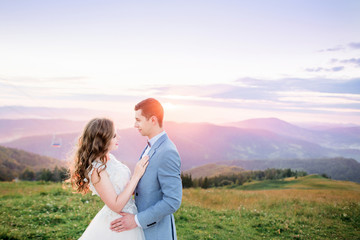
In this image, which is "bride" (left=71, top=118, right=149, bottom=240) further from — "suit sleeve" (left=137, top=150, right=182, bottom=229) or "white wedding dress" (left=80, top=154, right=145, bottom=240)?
"suit sleeve" (left=137, top=150, right=182, bottom=229)

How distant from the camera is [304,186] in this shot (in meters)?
39.2

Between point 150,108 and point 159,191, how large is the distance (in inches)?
41.1

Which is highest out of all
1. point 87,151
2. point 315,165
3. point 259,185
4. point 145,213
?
point 87,151

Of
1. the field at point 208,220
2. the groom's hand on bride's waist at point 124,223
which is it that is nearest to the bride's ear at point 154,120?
the groom's hand on bride's waist at point 124,223

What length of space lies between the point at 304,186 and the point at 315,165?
4342 inches

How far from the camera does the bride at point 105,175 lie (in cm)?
338

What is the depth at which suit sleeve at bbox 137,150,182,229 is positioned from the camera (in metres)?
3.21

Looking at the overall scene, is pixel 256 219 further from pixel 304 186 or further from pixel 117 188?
pixel 304 186

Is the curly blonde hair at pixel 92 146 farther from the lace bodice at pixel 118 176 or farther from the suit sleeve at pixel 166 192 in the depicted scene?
the suit sleeve at pixel 166 192

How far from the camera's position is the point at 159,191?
338cm

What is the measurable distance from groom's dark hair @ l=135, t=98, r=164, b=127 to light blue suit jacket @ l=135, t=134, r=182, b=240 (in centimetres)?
29

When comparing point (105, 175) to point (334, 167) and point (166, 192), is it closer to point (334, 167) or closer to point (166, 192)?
point (166, 192)

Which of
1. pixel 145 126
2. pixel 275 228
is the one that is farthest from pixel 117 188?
pixel 275 228

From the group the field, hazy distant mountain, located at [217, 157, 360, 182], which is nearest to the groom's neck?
the field
